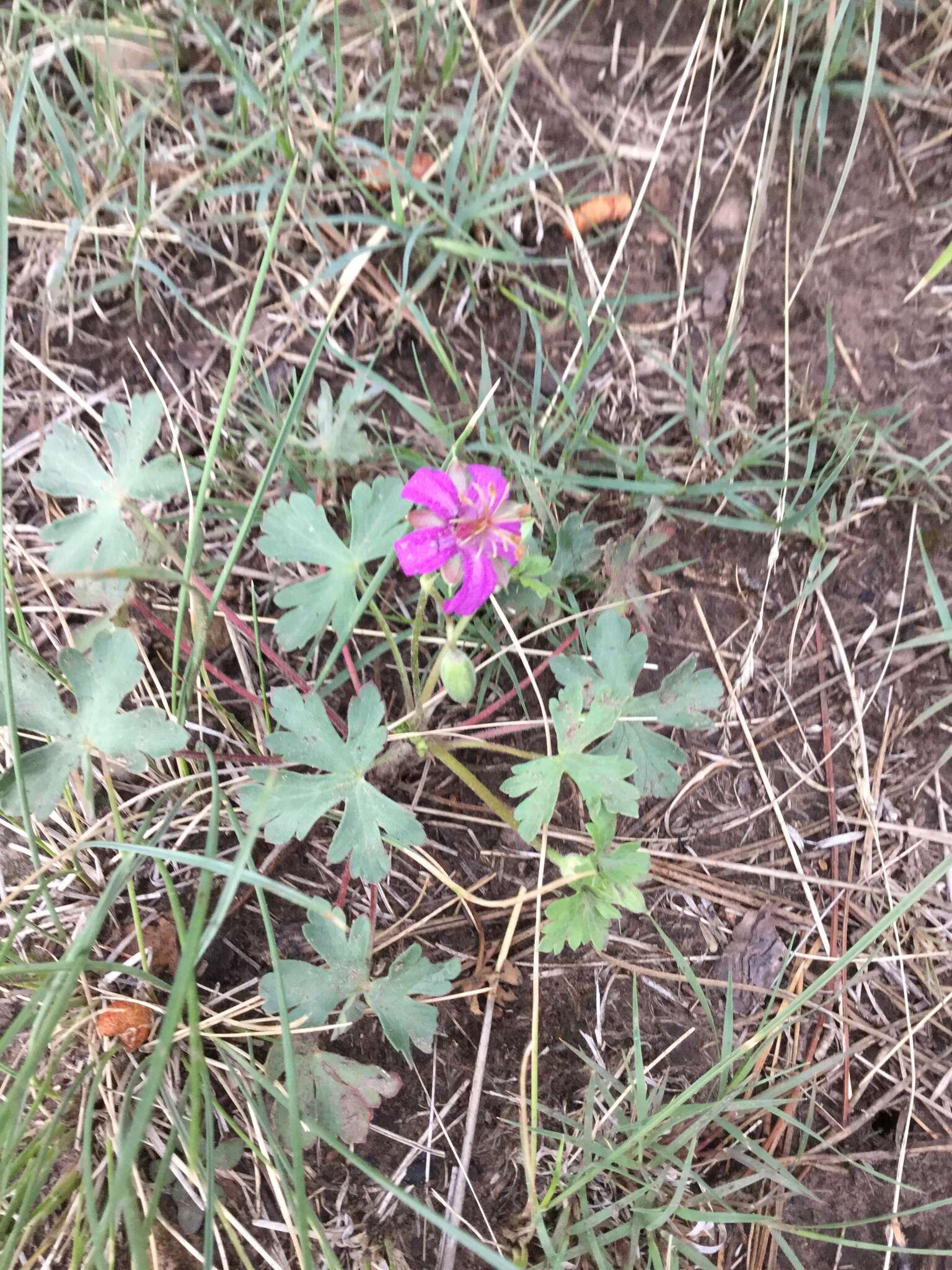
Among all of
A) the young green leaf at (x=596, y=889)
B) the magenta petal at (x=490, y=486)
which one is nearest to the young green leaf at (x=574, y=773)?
the young green leaf at (x=596, y=889)

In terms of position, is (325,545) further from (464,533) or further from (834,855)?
(834,855)

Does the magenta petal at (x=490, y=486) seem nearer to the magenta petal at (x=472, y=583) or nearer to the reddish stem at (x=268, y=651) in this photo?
the magenta petal at (x=472, y=583)

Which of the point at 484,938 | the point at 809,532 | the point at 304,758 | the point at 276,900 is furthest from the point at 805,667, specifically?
the point at 276,900

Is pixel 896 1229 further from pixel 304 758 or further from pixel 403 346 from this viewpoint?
pixel 403 346

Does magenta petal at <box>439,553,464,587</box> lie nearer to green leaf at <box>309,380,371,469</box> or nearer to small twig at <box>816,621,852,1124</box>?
green leaf at <box>309,380,371,469</box>

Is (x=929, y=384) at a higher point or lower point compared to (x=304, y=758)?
higher
